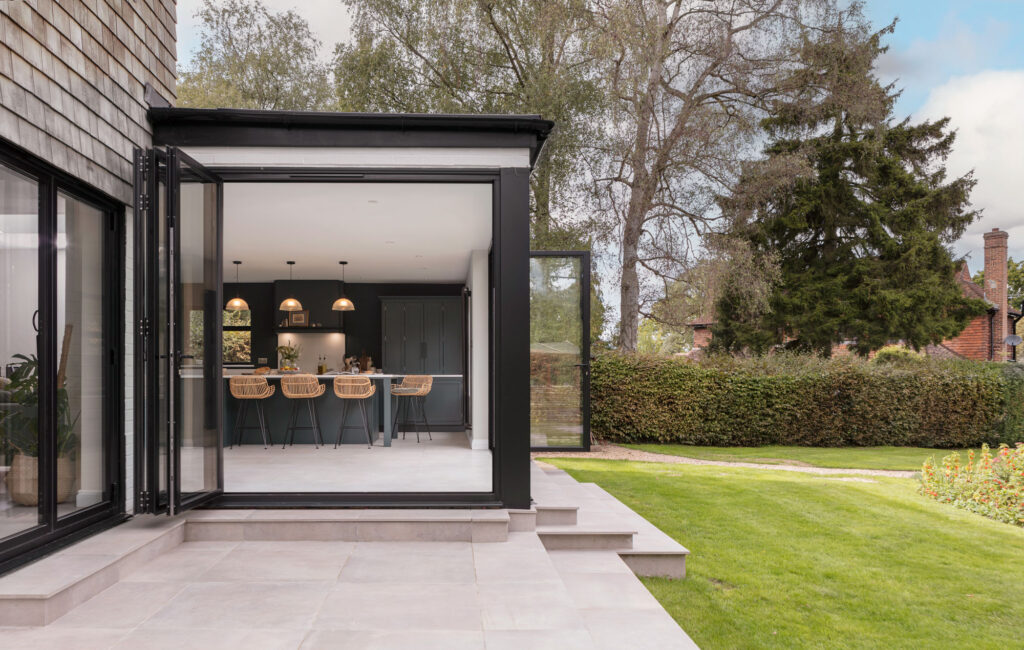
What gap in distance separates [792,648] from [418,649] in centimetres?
221

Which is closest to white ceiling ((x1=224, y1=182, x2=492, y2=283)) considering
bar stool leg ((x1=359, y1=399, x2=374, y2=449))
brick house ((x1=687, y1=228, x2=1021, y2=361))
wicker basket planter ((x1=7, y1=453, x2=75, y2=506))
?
bar stool leg ((x1=359, y1=399, x2=374, y2=449))

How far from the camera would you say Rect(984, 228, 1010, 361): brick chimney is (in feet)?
67.2

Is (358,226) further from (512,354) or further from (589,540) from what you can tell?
(589,540)

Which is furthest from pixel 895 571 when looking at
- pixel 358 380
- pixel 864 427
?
pixel 864 427

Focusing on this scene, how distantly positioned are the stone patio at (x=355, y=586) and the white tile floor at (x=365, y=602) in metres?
0.01

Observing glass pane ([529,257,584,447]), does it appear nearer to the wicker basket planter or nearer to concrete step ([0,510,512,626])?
concrete step ([0,510,512,626])

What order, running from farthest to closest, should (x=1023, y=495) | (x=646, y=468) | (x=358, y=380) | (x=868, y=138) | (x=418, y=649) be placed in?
(x=868, y=138) < (x=646, y=468) < (x=358, y=380) < (x=1023, y=495) < (x=418, y=649)

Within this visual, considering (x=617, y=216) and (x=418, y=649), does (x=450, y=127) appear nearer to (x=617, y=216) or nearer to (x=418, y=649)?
(x=418, y=649)

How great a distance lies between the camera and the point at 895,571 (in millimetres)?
5207

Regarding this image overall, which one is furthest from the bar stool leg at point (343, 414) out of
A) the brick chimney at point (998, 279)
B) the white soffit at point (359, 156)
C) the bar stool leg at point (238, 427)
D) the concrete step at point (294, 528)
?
the brick chimney at point (998, 279)

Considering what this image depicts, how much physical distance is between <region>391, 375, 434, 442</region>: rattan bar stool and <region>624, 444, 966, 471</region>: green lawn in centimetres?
382

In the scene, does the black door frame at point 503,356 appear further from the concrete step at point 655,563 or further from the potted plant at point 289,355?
the potted plant at point 289,355

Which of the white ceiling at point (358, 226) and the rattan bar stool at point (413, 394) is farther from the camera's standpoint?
the rattan bar stool at point (413, 394)

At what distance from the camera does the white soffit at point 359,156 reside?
4852mm
